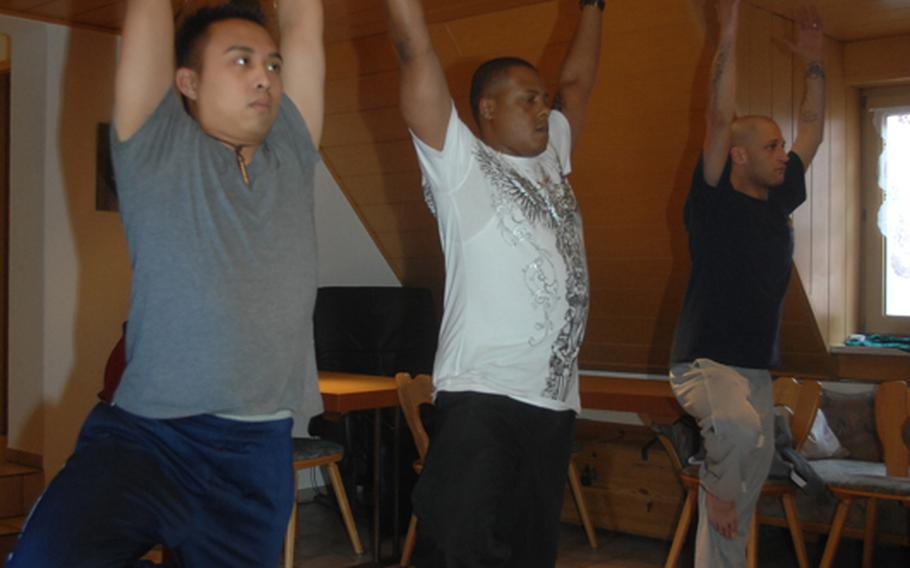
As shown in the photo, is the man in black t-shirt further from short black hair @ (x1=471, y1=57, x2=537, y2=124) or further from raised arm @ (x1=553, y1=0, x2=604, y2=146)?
short black hair @ (x1=471, y1=57, x2=537, y2=124)

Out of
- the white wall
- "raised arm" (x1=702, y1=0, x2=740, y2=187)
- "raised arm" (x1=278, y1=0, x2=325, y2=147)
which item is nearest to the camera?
"raised arm" (x1=278, y1=0, x2=325, y2=147)

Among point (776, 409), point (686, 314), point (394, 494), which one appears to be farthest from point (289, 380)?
point (394, 494)

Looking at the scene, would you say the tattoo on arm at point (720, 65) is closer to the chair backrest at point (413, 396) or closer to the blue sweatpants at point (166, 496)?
the chair backrest at point (413, 396)

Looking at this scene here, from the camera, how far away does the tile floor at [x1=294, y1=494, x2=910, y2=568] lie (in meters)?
4.24

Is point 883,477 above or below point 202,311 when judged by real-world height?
below

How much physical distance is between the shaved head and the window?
186 cm

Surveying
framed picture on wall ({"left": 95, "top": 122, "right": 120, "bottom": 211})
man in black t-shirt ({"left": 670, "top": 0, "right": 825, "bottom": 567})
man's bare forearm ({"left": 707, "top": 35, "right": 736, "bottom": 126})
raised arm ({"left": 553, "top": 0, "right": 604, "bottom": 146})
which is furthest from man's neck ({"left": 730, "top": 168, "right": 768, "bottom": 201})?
framed picture on wall ({"left": 95, "top": 122, "right": 120, "bottom": 211})

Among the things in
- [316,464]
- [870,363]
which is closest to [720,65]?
[870,363]

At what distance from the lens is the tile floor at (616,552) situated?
13.9ft

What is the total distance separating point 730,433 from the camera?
9.93 ft

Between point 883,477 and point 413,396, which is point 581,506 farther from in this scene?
point 883,477

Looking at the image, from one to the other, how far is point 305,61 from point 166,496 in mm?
763

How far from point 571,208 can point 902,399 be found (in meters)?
2.15

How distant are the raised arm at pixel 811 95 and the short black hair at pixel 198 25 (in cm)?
208
